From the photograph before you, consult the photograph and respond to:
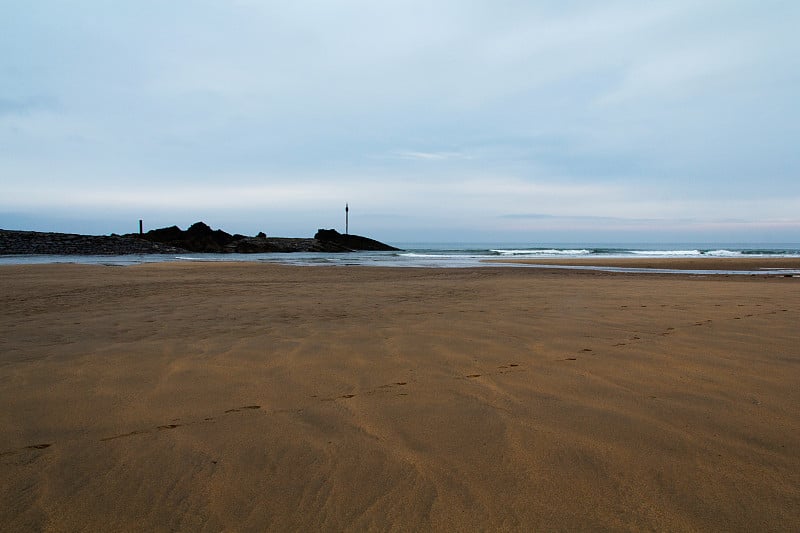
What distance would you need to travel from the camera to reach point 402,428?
244 centimetres

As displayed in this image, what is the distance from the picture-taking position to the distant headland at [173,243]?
3366 centimetres

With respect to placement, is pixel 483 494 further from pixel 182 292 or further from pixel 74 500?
pixel 182 292

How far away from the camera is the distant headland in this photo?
110 ft

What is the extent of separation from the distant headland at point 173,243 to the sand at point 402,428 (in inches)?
1364

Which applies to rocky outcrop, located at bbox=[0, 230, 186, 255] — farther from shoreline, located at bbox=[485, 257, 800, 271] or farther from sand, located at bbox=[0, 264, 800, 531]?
sand, located at bbox=[0, 264, 800, 531]

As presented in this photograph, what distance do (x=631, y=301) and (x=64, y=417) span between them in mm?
7216

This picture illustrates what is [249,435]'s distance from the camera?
2363 millimetres

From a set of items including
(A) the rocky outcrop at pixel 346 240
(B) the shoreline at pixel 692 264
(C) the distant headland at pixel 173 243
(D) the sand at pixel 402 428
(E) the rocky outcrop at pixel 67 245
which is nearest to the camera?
(D) the sand at pixel 402 428

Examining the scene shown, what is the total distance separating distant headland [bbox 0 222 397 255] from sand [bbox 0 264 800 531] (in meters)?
34.7

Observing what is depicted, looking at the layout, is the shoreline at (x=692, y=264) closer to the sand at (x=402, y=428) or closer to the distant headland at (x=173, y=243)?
the sand at (x=402, y=428)

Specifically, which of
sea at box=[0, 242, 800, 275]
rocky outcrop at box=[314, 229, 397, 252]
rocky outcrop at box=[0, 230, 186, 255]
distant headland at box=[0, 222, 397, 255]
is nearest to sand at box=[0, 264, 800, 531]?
sea at box=[0, 242, 800, 275]

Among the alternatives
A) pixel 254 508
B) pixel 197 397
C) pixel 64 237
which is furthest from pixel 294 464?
pixel 64 237

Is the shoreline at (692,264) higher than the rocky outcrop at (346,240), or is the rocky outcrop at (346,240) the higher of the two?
the rocky outcrop at (346,240)

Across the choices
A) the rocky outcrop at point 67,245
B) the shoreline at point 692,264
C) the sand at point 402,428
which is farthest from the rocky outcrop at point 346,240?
the sand at point 402,428
